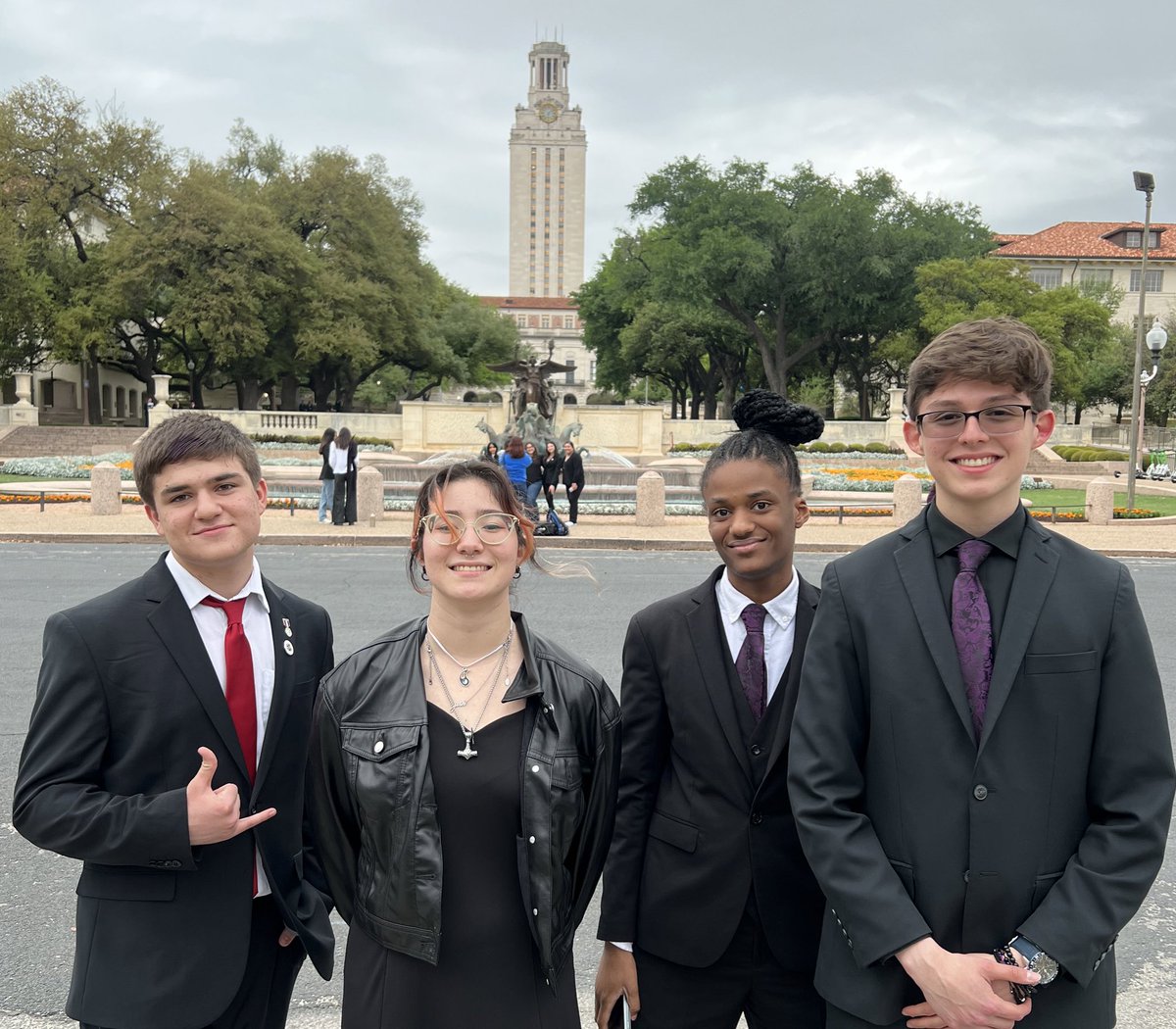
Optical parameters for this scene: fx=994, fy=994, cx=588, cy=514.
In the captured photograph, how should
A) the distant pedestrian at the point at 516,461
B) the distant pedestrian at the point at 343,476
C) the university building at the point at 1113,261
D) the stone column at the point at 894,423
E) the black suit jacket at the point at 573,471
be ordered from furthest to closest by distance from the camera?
the university building at the point at 1113,261, the stone column at the point at 894,423, the black suit jacket at the point at 573,471, the distant pedestrian at the point at 343,476, the distant pedestrian at the point at 516,461

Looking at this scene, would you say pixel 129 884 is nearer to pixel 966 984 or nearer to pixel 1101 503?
pixel 966 984

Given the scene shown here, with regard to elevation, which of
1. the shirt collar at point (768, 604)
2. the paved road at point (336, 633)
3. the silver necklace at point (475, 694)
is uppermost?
the shirt collar at point (768, 604)

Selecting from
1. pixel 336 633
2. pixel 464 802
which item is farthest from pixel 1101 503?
pixel 464 802

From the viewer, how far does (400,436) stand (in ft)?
154

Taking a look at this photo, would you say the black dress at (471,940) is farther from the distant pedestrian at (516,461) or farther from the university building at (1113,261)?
the university building at (1113,261)

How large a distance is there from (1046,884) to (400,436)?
4606 centimetres

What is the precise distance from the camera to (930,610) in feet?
6.97

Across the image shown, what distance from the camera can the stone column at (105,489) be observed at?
19203 mm

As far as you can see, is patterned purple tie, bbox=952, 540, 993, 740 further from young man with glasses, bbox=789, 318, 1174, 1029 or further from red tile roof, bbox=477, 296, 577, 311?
red tile roof, bbox=477, 296, 577, 311

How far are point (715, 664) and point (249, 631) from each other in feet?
3.86

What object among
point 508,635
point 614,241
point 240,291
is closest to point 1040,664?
point 508,635

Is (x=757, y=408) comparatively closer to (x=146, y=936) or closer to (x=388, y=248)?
(x=146, y=936)

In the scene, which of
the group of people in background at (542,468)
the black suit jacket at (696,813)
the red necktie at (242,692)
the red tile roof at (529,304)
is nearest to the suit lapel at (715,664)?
the black suit jacket at (696,813)

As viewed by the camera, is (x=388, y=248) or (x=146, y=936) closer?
(x=146, y=936)
